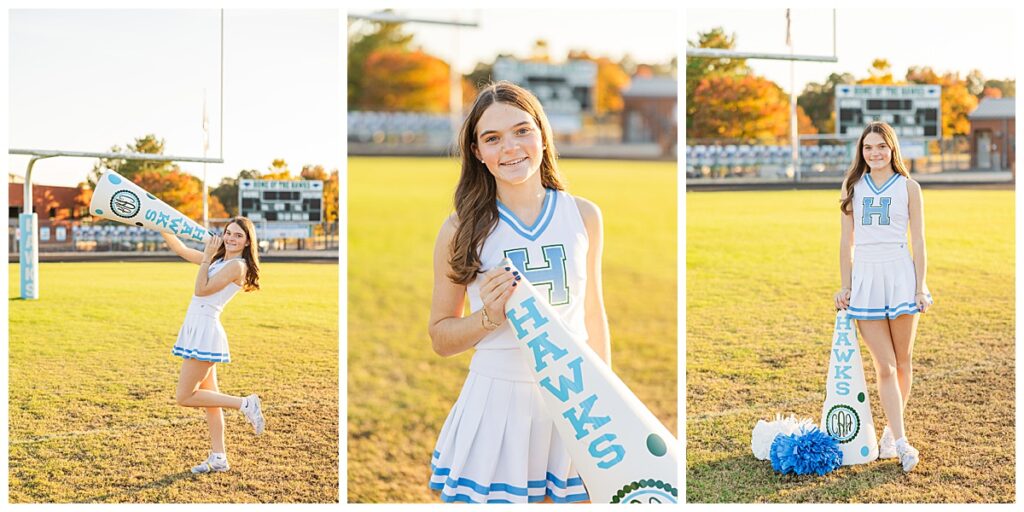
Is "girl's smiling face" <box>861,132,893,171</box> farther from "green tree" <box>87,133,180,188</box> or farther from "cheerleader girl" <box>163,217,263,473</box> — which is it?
"green tree" <box>87,133,180,188</box>

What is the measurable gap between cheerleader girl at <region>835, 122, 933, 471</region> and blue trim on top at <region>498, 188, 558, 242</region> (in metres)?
1.27

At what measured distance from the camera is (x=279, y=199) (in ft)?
12.6

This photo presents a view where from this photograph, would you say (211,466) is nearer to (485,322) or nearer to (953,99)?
(485,322)

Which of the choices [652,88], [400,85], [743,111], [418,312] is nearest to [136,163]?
[743,111]

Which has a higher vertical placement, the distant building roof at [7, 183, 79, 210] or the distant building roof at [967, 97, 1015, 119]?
the distant building roof at [967, 97, 1015, 119]

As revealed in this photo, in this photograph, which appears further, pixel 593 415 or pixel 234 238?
pixel 234 238

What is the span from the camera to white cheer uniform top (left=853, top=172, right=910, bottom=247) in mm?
3580

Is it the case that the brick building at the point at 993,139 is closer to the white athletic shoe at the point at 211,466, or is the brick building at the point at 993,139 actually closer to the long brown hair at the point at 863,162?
the long brown hair at the point at 863,162

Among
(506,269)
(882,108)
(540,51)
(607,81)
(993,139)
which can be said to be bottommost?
(506,269)

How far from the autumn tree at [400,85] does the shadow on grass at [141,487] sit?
23196 mm

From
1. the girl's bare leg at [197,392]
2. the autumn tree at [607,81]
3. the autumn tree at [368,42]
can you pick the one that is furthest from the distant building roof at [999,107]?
the autumn tree at [368,42]

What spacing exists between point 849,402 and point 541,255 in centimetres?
144

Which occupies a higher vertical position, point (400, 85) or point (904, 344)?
point (400, 85)

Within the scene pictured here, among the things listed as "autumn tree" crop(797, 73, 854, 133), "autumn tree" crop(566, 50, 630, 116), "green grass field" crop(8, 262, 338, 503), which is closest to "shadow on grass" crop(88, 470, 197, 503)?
"green grass field" crop(8, 262, 338, 503)
